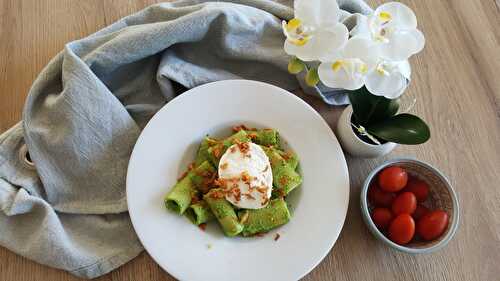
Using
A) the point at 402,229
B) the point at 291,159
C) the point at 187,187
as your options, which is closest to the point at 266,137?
the point at 291,159

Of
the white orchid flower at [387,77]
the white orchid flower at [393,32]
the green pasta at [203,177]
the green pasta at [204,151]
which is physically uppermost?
the white orchid flower at [393,32]

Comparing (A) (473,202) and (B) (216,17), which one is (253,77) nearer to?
(B) (216,17)

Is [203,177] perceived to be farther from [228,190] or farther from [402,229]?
[402,229]

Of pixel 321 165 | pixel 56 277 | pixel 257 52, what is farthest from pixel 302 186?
pixel 56 277

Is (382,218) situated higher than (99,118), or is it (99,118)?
(99,118)

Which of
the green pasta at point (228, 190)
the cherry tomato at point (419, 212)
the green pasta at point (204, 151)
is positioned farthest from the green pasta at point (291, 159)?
the cherry tomato at point (419, 212)

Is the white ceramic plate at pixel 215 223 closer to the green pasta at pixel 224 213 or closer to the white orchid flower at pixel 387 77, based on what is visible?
the green pasta at pixel 224 213
